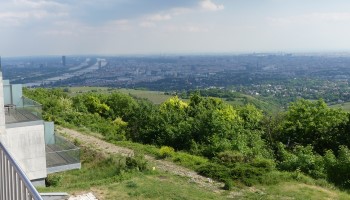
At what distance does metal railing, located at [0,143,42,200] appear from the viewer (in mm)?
2762

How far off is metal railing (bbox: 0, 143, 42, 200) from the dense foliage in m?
9.62

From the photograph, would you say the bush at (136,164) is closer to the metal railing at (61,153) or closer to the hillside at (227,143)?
the hillside at (227,143)

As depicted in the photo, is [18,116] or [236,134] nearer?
[18,116]

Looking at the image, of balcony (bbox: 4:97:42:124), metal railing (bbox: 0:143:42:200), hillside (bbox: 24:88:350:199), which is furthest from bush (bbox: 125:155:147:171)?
metal railing (bbox: 0:143:42:200)

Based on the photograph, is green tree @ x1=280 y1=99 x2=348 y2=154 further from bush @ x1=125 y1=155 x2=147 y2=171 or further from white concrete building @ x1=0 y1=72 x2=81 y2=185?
white concrete building @ x1=0 y1=72 x2=81 y2=185

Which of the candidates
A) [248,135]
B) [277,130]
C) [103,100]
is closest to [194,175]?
[248,135]

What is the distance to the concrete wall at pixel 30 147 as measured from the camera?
438 inches

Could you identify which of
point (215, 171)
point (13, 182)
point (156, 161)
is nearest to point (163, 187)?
point (215, 171)

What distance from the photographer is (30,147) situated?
1151 cm

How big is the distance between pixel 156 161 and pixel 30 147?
6.12 meters

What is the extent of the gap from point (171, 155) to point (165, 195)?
6.04 meters

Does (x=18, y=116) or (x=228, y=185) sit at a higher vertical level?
(x=18, y=116)

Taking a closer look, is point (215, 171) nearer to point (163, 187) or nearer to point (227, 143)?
point (163, 187)

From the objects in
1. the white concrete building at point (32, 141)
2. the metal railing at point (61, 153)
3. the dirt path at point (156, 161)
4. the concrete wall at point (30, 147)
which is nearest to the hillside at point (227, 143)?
the dirt path at point (156, 161)
